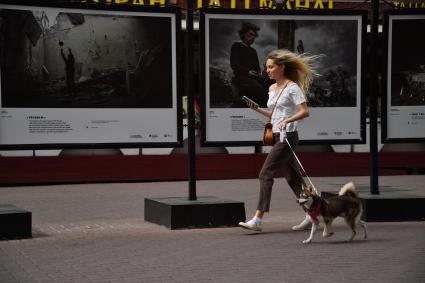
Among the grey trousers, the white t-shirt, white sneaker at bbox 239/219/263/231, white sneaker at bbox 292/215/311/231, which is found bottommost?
white sneaker at bbox 292/215/311/231

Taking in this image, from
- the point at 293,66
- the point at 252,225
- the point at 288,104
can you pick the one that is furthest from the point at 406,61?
the point at 252,225

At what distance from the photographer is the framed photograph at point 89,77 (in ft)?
35.3

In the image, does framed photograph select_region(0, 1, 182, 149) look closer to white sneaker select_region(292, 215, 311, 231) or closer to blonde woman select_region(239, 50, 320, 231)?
blonde woman select_region(239, 50, 320, 231)

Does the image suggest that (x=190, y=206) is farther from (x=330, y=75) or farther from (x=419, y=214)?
(x=330, y=75)

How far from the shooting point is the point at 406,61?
12.3 metres

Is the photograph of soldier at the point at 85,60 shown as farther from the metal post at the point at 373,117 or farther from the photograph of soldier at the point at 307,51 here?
the metal post at the point at 373,117

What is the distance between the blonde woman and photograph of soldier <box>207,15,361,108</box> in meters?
2.48

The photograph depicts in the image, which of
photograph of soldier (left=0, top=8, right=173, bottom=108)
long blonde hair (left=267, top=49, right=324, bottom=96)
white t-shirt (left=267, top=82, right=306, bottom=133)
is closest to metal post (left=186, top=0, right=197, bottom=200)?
photograph of soldier (left=0, top=8, right=173, bottom=108)

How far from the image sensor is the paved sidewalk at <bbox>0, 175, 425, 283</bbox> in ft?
23.3

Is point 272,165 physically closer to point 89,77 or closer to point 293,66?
point 293,66

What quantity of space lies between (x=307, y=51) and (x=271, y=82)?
77cm

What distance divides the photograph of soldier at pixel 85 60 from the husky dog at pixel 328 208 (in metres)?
3.31

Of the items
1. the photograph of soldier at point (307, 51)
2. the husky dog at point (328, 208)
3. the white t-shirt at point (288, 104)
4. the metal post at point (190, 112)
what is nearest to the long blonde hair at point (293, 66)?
the white t-shirt at point (288, 104)

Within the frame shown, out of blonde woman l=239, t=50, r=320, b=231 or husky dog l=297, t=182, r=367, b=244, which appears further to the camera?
blonde woman l=239, t=50, r=320, b=231
